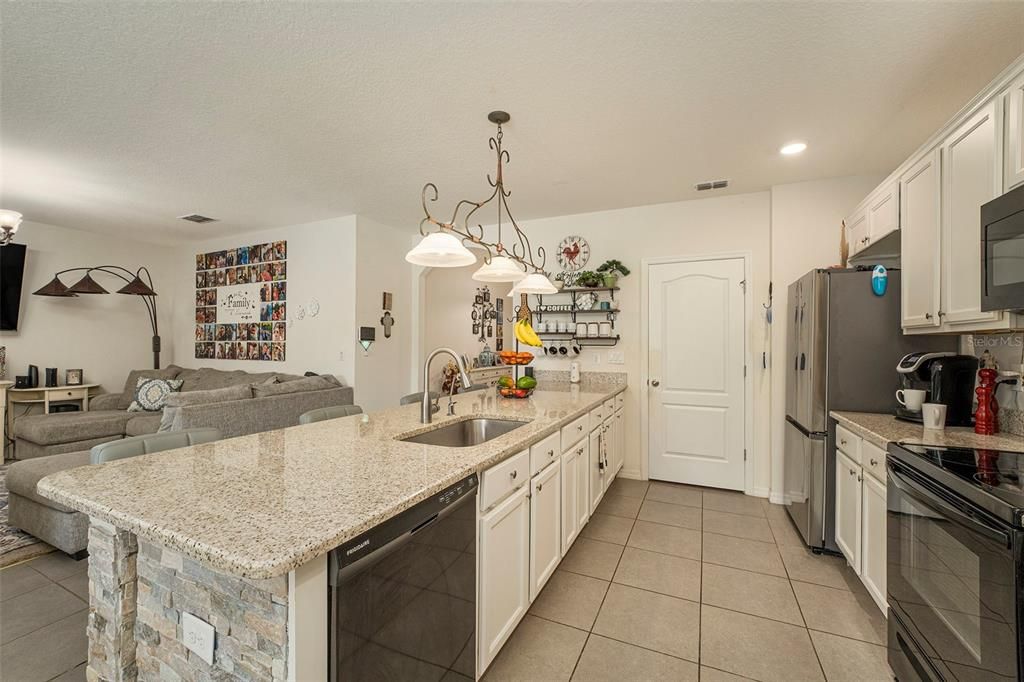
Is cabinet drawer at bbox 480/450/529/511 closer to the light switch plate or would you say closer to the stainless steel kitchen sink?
the stainless steel kitchen sink

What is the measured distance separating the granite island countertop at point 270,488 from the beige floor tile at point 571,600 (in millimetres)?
927

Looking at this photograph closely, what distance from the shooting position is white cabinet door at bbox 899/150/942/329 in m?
2.12

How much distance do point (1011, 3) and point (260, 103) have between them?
3.40 metres

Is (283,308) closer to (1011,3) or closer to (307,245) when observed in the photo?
(307,245)

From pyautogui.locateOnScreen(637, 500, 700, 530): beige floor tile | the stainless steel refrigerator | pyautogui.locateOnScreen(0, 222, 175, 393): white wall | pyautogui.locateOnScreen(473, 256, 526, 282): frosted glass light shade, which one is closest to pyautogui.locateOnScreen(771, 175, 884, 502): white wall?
the stainless steel refrigerator

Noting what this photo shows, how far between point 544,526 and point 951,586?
1.45m

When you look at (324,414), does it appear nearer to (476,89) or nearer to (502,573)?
(502,573)

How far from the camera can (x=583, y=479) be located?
278cm

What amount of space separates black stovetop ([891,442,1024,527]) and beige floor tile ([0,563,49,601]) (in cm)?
417

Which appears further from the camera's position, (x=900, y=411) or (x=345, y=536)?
(x=900, y=411)

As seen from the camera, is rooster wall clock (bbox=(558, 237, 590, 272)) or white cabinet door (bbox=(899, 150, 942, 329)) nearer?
white cabinet door (bbox=(899, 150, 942, 329))

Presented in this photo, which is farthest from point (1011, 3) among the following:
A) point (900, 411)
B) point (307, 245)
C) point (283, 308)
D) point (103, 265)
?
point (103, 265)

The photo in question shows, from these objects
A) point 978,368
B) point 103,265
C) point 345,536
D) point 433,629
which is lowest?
point 433,629

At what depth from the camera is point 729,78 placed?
2.14m
